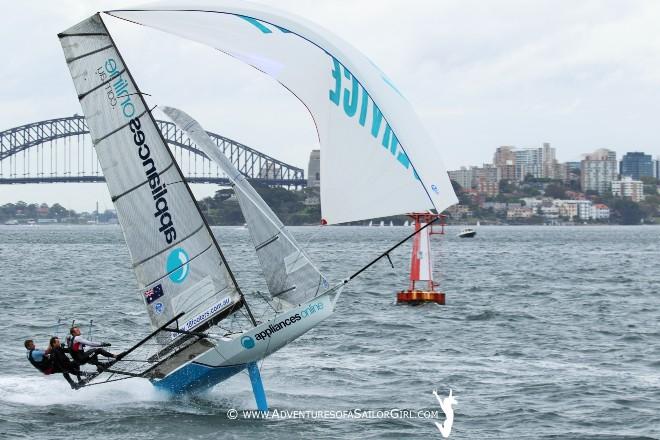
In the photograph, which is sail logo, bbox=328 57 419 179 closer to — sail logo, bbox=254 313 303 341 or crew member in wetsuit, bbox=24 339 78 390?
sail logo, bbox=254 313 303 341

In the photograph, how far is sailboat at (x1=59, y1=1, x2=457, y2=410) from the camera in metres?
9.29

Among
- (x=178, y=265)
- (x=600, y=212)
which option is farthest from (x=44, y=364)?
(x=600, y=212)

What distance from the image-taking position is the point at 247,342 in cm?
1017

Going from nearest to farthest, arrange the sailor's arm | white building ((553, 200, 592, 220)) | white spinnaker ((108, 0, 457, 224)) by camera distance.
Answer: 1. white spinnaker ((108, 0, 457, 224))
2. the sailor's arm
3. white building ((553, 200, 592, 220))

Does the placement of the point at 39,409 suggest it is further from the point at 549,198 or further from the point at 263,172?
the point at 549,198

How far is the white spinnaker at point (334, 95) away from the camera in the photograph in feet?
30.3

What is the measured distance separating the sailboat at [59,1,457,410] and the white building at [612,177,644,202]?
170613mm

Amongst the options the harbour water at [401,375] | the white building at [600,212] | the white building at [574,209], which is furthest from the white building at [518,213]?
the harbour water at [401,375]

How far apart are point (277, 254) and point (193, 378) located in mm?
1476

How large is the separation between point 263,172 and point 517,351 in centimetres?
11459

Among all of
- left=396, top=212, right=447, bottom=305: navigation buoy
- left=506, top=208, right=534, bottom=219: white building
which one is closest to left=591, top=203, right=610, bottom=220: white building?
left=506, top=208, right=534, bottom=219: white building

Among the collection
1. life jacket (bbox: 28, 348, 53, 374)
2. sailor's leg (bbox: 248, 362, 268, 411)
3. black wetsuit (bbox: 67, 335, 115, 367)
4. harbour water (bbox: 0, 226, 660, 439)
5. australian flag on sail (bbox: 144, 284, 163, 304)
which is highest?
australian flag on sail (bbox: 144, 284, 163, 304)

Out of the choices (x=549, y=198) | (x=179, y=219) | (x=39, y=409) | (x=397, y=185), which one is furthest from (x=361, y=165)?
(x=549, y=198)

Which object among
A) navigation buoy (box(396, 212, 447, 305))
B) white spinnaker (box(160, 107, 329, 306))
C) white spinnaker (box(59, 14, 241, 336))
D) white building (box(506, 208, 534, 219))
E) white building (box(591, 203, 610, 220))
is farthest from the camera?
white building (box(591, 203, 610, 220))
